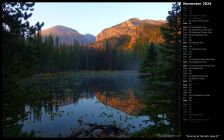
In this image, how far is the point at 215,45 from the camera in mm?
7867

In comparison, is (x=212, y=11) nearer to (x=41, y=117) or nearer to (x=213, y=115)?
(x=213, y=115)

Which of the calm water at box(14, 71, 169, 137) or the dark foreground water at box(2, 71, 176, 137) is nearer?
the dark foreground water at box(2, 71, 176, 137)

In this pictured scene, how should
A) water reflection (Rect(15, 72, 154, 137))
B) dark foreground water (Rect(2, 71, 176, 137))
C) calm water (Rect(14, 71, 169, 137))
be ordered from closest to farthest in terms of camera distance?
dark foreground water (Rect(2, 71, 176, 137)) < calm water (Rect(14, 71, 169, 137)) < water reflection (Rect(15, 72, 154, 137))

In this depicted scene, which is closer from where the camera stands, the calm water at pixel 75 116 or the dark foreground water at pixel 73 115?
the dark foreground water at pixel 73 115

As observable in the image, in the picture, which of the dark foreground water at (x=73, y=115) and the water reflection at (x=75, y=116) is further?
the water reflection at (x=75, y=116)

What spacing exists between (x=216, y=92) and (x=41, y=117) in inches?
871

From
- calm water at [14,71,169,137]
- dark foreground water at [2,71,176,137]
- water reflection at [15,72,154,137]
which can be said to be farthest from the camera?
water reflection at [15,72,154,137]

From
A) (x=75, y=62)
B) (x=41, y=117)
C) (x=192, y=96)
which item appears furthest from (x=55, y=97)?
(x=75, y=62)

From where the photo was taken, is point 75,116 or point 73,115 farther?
point 73,115

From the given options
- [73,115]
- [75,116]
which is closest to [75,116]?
[75,116]

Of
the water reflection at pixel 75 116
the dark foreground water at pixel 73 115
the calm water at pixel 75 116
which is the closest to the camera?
the dark foreground water at pixel 73 115

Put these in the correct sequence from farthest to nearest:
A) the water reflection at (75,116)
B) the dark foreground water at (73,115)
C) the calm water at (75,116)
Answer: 1. the water reflection at (75,116)
2. the calm water at (75,116)
3. the dark foreground water at (73,115)

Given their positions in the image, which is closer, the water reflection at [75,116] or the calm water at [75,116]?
the calm water at [75,116]

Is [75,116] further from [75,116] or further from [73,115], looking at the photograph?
[73,115]
